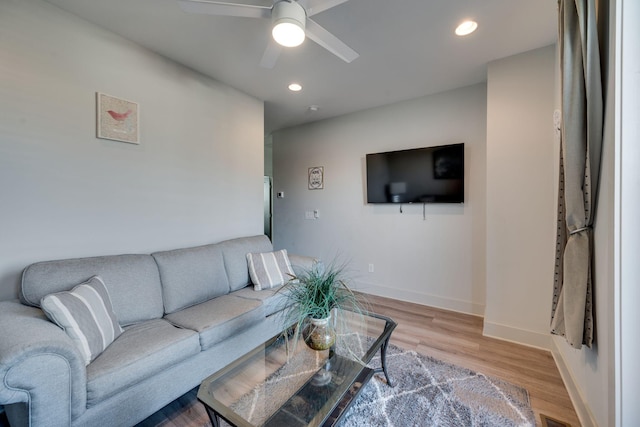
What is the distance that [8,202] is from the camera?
60.8 inches

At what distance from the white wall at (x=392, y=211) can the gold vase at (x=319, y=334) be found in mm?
2141

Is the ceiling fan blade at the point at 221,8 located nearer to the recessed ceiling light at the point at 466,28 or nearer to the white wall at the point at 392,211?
the recessed ceiling light at the point at 466,28

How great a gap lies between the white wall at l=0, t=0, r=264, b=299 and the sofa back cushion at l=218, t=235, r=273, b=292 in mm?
263

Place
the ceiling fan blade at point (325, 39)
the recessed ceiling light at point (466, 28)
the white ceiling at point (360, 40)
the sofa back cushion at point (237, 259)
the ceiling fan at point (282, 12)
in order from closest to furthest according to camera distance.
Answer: the ceiling fan at point (282, 12) → the ceiling fan blade at point (325, 39) → the white ceiling at point (360, 40) → the recessed ceiling light at point (466, 28) → the sofa back cushion at point (237, 259)

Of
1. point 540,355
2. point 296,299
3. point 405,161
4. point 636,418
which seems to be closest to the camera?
point 636,418

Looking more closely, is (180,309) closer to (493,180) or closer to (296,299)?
(296,299)

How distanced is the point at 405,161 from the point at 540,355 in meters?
2.22

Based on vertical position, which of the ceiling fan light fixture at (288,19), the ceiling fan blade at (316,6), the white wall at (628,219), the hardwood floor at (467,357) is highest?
the ceiling fan blade at (316,6)

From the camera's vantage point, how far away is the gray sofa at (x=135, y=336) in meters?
1.02

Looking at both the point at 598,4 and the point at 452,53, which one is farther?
the point at 452,53

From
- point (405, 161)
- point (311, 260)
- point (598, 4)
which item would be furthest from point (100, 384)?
point (405, 161)

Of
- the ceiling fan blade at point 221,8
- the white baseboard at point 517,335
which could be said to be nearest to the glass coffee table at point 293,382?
the white baseboard at point 517,335

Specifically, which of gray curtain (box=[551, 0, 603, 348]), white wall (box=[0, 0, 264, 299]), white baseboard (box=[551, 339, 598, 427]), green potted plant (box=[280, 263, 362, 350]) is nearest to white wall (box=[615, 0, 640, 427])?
gray curtain (box=[551, 0, 603, 348])

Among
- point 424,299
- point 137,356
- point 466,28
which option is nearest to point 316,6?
point 466,28
